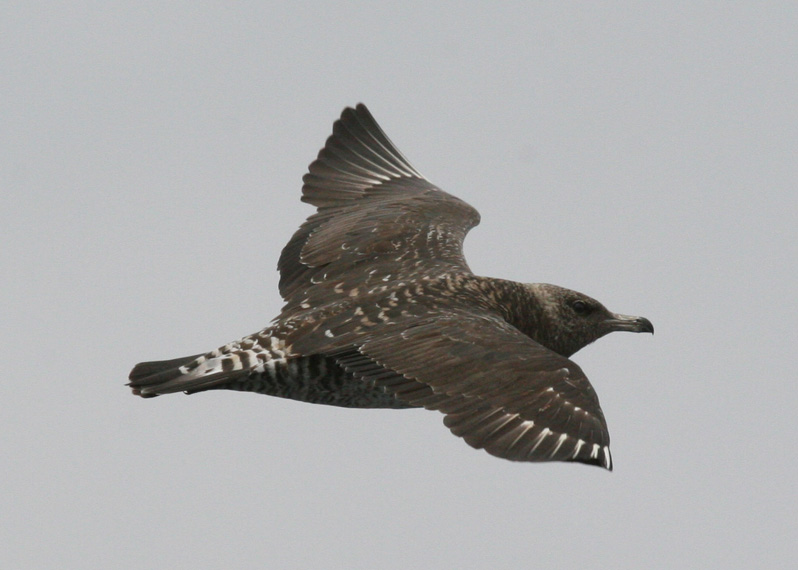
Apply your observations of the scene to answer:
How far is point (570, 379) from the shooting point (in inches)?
397

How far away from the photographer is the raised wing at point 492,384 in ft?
30.8

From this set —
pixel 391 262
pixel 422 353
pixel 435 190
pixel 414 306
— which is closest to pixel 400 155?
pixel 435 190

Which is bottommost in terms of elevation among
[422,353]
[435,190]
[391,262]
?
[422,353]

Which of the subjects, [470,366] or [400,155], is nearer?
[470,366]

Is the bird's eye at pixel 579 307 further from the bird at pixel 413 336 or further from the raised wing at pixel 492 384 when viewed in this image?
the raised wing at pixel 492 384

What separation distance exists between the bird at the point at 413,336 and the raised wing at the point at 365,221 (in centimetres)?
2

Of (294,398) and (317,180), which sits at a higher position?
(317,180)

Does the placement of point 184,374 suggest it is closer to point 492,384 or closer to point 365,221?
point 492,384

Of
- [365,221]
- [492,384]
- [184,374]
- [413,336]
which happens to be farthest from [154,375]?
[365,221]

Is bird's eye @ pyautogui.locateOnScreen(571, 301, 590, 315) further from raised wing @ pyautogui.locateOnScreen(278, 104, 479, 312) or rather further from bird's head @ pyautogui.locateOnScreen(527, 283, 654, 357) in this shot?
raised wing @ pyautogui.locateOnScreen(278, 104, 479, 312)

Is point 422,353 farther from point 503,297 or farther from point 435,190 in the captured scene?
point 435,190

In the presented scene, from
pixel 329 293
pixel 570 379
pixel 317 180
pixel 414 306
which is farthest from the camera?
pixel 317 180

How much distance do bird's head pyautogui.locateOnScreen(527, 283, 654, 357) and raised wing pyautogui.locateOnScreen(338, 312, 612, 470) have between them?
1.38 metres

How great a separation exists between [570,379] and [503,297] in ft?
6.68
